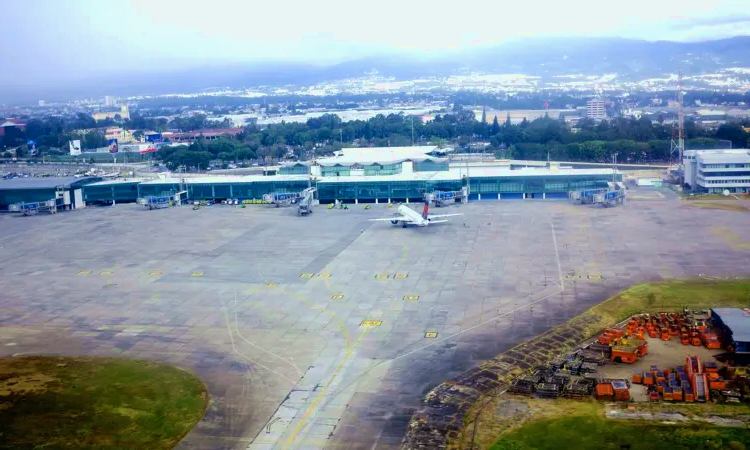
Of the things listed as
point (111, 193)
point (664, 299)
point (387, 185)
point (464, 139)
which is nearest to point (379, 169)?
point (387, 185)

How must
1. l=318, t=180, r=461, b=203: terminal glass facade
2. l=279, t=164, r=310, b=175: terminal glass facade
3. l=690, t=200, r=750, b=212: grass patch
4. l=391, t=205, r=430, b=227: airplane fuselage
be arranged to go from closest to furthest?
l=391, t=205, r=430, b=227: airplane fuselage < l=690, t=200, r=750, b=212: grass patch < l=318, t=180, r=461, b=203: terminal glass facade < l=279, t=164, r=310, b=175: terminal glass facade

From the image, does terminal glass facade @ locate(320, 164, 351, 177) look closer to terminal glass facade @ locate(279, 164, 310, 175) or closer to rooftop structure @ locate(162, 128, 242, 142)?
terminal glass facade @ locate(279, 164, 310, 175)

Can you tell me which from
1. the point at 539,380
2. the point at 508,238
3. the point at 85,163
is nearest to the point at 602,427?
the point at 539,380

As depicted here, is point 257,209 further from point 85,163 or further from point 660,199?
point 85,163

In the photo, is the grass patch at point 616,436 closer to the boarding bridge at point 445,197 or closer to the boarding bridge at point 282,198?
the boarding bridge at point 445,197

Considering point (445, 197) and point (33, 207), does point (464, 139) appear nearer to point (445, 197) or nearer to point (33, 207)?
point (445, 197)

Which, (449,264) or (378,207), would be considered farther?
(378,207)

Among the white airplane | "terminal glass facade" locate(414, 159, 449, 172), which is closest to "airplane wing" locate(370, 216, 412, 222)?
the white airplane

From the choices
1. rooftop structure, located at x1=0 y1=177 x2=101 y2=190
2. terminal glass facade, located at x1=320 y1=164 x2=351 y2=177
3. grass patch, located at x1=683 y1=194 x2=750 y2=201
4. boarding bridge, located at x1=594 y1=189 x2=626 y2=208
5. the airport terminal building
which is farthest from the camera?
terminal glass facade, located at x1=320 y1=164 x2=351 y2=177
